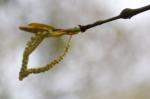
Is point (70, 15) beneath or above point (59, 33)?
beneath

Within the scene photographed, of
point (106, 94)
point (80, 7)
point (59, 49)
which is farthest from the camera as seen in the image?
point (80, 7)

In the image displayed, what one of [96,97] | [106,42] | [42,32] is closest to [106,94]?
[96,97]

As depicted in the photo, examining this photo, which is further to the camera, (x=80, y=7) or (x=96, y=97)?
(x=80, y=7)

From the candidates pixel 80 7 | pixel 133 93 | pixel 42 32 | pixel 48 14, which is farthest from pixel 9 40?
pixel 42 32

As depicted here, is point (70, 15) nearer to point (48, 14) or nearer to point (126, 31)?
point (48, 14)

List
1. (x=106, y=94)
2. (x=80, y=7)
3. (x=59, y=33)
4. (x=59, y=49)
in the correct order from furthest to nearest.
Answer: (x=80, y=7) → (x=106, y=94) → (x=59, y=49) → (x=59, y=33)

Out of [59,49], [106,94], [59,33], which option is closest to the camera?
[59,33]

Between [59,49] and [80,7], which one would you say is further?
[80,7]

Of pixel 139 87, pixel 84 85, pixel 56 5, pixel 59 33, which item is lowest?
pixel 139 87

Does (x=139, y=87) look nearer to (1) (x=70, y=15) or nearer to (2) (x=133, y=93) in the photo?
(2) (x=133, y=93)
